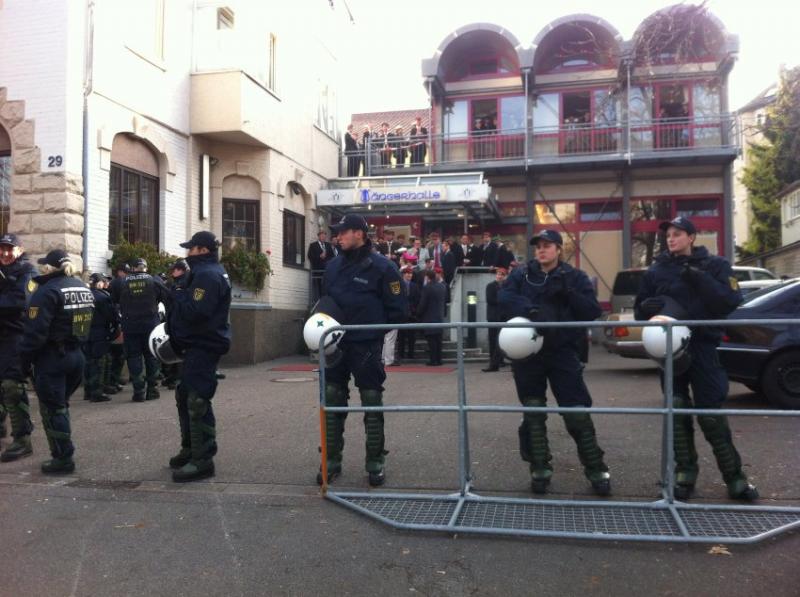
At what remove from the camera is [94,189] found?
11.0 m

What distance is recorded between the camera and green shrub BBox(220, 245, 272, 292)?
1369cm

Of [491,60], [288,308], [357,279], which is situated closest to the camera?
[357,279]

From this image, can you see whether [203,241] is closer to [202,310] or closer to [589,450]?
[202,310]

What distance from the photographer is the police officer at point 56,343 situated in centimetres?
541

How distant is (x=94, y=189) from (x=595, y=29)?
47.3ft

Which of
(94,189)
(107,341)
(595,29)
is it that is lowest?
(107,341)

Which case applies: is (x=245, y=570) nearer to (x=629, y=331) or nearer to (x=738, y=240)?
(x=629, y=331)

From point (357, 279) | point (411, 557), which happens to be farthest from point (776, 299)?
point (411, 557)

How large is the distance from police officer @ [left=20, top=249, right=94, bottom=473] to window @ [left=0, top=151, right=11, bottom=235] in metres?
6.26

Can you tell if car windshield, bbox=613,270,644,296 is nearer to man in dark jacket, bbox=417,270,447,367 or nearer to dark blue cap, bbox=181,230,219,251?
man in dark jacket, bbox=417,270,447,367

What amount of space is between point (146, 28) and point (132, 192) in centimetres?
317

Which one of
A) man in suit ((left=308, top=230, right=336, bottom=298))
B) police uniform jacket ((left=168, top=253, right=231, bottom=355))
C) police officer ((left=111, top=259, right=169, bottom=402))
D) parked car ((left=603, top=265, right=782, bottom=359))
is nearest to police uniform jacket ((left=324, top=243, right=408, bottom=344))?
police uniform jacket ((left=168, top=253, right=231, bottom=355))

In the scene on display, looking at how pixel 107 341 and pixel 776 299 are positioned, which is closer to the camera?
pixel 776 299

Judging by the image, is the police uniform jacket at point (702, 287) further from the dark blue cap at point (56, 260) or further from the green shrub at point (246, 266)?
the green shrub at point (246, 266)
